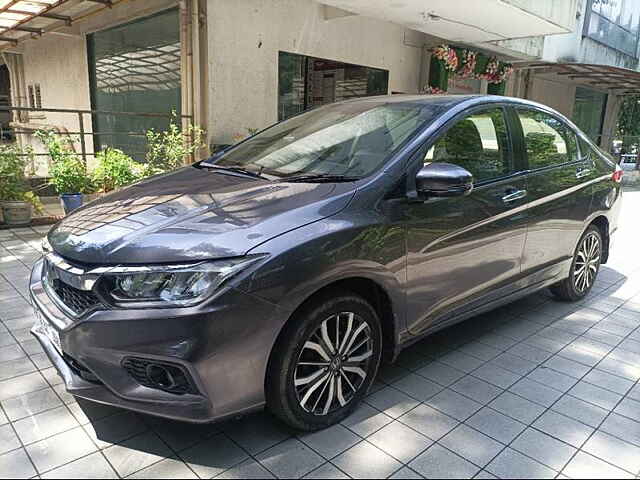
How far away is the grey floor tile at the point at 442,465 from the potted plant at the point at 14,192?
5619 mm

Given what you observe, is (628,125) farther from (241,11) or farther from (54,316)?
(54,316)

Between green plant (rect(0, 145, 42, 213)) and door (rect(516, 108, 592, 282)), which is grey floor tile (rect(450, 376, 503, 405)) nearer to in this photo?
door (rect(516, 108, 592, 282))

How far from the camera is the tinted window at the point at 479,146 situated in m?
3.01

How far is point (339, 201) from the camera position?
8.09ft

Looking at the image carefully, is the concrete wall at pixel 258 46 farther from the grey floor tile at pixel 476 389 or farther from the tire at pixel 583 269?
the grey floor tile at pixel 476 389

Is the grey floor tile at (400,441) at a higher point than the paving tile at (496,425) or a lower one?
lower

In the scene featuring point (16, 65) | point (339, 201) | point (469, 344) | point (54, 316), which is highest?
point (16, 65)

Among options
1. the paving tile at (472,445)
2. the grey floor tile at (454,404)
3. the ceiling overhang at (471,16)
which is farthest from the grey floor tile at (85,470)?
the ceiling overhang at (471,16)

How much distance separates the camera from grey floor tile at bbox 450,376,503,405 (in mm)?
2838

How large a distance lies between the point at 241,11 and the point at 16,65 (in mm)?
11681

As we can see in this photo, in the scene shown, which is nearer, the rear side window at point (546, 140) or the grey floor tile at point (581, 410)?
the grey floor tile at point (581, 410)

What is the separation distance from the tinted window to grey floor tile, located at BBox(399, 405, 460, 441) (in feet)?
4.46

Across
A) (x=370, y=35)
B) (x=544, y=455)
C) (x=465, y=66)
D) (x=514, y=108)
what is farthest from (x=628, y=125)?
(x=544, y=455)

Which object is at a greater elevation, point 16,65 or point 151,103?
point 16,65
